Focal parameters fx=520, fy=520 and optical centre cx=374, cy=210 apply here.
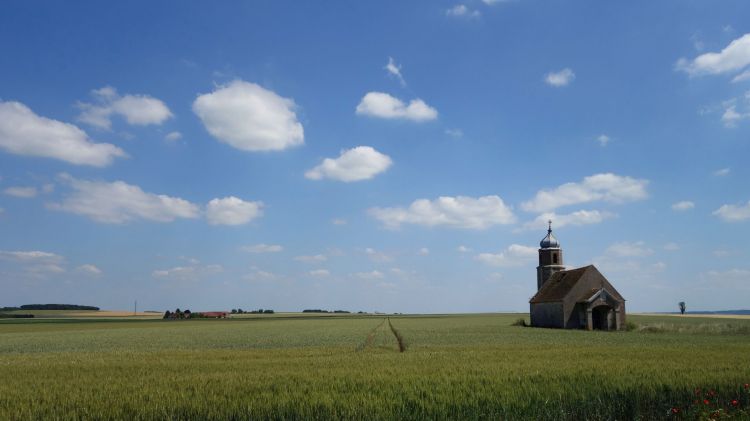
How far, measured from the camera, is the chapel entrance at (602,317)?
193 feet

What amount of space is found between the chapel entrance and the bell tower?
14.6 metres

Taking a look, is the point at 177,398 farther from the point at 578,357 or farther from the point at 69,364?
the point at 578,357

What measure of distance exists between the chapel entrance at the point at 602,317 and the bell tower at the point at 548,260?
14.6 m

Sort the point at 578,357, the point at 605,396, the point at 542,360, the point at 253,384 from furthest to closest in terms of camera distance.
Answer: the point at 578,357
the point at 542,360
the point at 253,384
the point at 605,396

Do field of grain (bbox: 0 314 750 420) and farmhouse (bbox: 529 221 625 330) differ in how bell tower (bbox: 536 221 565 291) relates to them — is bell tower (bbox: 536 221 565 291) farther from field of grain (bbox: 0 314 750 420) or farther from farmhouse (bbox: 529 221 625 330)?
field of grain (bbox: 0 314 750 420)

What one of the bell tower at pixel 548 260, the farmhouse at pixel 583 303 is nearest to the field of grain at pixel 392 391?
the farmhouse at pixel 583 303

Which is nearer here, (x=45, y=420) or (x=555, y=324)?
(x=45, y=420)

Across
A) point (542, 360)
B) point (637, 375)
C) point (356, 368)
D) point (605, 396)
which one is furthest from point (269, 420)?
point (542, 360)

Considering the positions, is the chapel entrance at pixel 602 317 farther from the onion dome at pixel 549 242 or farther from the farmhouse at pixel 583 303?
the onion dome at pixel 549 242

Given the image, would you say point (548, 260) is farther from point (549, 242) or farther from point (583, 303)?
point (583, 303)

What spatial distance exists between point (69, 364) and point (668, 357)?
2515cm

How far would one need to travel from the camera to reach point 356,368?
18.0 meters

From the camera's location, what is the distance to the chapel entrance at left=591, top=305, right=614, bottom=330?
5896 centimetres

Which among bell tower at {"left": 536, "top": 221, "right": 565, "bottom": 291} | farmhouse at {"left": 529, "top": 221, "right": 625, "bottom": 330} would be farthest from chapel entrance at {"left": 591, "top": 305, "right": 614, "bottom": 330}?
bell tower at {"left": 536, "top": 221, "right": 565, "bottom": 291}
